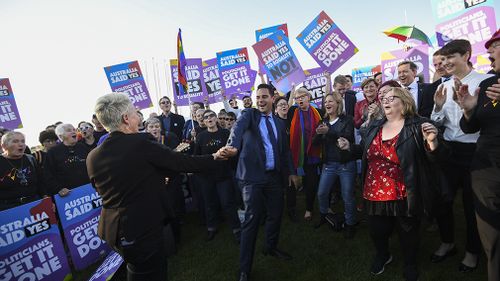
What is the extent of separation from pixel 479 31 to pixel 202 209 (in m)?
7.35

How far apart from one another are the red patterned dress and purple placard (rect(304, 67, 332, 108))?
4.30m

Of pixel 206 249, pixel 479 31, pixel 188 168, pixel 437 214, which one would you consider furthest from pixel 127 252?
pixel 479 31

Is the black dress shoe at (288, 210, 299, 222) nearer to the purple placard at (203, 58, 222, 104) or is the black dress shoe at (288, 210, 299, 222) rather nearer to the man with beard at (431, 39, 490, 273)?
the man with beard at (431, 39, 490, 273)

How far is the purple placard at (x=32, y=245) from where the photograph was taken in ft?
11.8

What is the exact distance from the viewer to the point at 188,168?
238 centimetres

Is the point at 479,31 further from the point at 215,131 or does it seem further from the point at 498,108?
the point at 215,131

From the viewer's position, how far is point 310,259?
3.89 meters

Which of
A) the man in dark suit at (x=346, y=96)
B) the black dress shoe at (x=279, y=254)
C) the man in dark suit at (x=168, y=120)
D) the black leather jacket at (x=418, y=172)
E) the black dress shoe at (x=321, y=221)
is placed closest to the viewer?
the black leather jacket at (x=418, y=172)

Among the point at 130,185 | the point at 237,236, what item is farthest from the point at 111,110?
the point at 237,236

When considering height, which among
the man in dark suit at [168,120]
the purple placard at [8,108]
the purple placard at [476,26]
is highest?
the purple placard at [8,108]

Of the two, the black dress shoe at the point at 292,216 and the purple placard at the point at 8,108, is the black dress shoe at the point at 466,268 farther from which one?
the purple placard at the point at 8,108

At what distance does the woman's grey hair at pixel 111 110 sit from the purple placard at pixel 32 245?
9.06 feet

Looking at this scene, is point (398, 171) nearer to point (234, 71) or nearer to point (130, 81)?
point (234, 71)

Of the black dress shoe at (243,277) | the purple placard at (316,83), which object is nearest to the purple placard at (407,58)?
the purple placard at (316,83)
